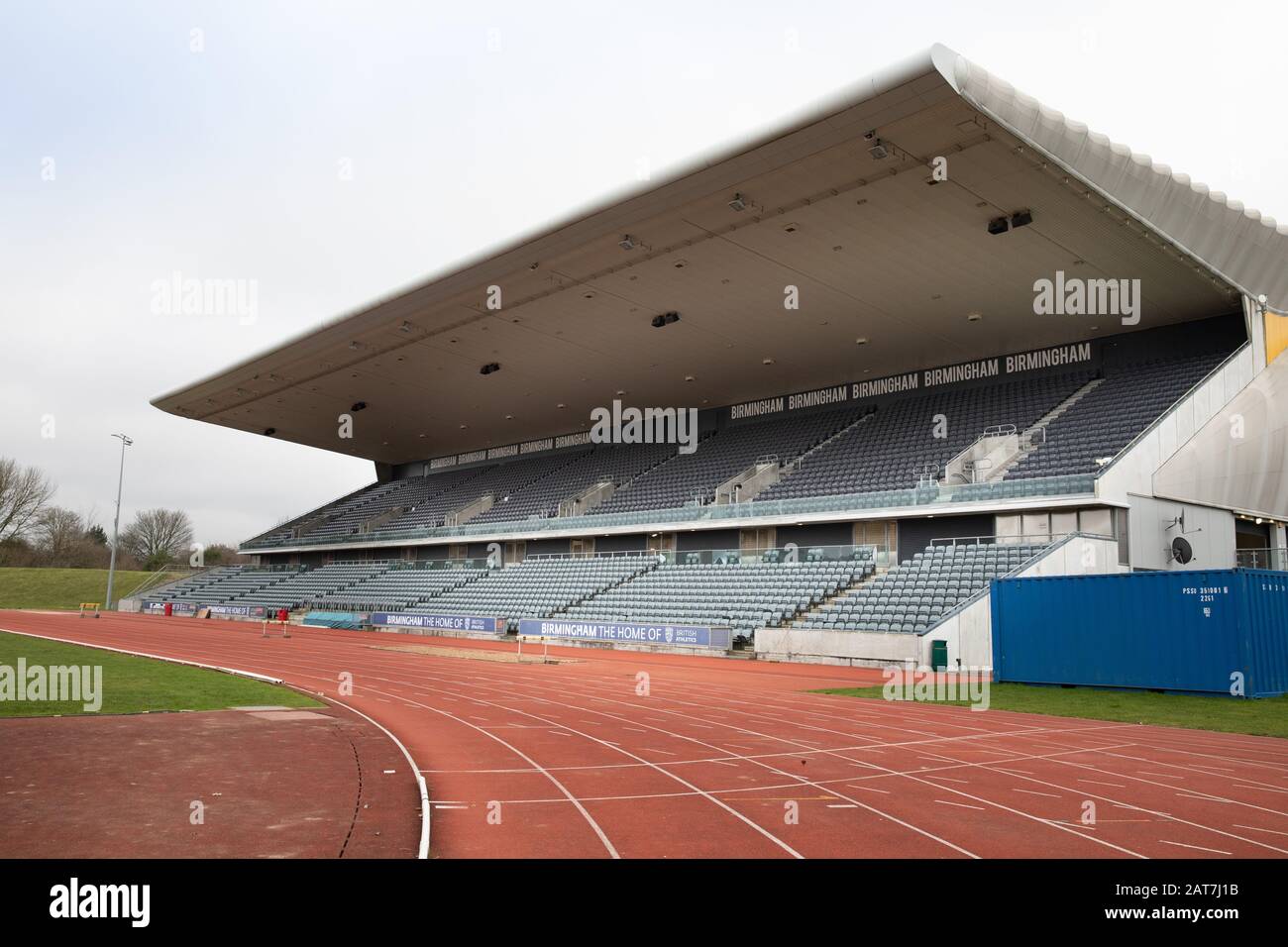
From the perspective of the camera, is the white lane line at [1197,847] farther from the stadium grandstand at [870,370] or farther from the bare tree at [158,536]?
the bare tree at [158,536]

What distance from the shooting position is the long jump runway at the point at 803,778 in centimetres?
618

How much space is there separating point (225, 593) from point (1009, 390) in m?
50.2

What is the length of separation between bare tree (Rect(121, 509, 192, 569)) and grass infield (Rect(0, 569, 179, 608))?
21357 mm

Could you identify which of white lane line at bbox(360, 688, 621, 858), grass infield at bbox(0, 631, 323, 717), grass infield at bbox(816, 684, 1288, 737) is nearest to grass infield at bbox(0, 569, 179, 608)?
grass infield at bbox(0, 631, 323, 717)

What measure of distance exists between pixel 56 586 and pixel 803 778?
234 ft

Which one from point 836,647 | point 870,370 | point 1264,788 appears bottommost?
point 836,647

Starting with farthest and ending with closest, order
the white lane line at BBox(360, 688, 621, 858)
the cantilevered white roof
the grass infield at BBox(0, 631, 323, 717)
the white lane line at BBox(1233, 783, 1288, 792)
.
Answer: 1. the cantilevered white roof
2. the grass infield at BBox(0, 631, 323, 717)
3. the white lane line at BBox(1233, 783, 1288, 792)
4. the white lane line at BBox(360, 688, 621, 858)

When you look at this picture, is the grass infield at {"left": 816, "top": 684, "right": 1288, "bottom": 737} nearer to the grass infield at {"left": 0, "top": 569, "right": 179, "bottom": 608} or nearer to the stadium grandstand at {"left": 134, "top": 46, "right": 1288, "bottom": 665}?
the stadium grandstand at {"left": 134, "top": 46, "right": 1288, "bottom": 665}

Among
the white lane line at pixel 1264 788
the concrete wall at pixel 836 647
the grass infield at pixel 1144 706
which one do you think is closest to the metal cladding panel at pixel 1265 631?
the grass infield at pixel 1144 706

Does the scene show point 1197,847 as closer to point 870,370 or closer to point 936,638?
point 936,638

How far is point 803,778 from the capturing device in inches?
338

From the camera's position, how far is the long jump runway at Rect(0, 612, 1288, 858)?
618cm

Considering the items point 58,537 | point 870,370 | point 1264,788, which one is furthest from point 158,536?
point 1264,788
